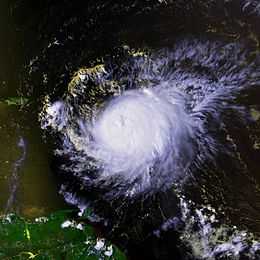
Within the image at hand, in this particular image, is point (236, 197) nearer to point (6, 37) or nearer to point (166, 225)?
point (166, 225)

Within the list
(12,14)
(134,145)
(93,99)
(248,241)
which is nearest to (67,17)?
(12,14)

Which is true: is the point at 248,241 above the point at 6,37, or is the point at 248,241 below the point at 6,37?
below

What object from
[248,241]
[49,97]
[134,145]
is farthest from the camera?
[49,97]

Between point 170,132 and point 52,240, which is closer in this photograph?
point 52,240

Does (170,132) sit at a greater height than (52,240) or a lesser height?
greater

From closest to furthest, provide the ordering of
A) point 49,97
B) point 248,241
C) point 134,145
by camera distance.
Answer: point 248,241 < point 134,145 < point 49,97

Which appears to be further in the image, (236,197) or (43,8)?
(43,8)

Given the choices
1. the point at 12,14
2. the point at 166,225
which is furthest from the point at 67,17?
the point at 166,225

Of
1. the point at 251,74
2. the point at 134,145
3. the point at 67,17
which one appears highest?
the point at 67,17
